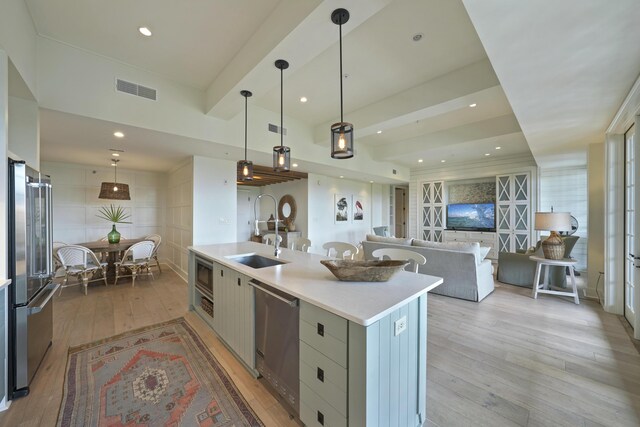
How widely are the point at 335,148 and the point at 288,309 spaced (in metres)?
1.32

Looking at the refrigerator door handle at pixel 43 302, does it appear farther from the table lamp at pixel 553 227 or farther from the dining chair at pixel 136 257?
the table lamp at pixel 553 227

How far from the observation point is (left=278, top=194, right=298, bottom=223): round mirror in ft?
24.8

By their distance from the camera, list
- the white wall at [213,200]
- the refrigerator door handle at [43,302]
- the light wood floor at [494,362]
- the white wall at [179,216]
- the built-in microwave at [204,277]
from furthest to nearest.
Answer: the white wall at [179,216], the white wall at [213,200], the built-in microwave at [204,277], the refrigerator door handle at [43,302], the light wood floor at [494,362]

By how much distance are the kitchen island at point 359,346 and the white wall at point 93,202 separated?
6.12 meters

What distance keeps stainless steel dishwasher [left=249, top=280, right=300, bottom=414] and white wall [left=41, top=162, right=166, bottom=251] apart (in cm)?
603

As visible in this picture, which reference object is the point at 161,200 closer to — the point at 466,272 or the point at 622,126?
the point at 466,272

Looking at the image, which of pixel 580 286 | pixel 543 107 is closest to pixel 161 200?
pixel 543 107

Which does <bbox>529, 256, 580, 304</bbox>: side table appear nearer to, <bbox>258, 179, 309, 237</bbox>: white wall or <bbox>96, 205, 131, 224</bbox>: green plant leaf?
<bbox>258, 179, 309, 237</bbox>: white wall

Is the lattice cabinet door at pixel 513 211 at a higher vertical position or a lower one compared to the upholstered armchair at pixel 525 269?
higher

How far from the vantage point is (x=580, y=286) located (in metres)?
4.37

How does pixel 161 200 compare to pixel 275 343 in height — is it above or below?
above

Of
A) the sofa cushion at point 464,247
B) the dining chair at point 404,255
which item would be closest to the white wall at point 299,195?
the sofa cushion at point 464,247

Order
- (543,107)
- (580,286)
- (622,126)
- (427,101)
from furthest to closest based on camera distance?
(580,286)
(427,101)
(622,126)
(543,107)

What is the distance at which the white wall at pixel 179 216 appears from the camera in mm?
4943
